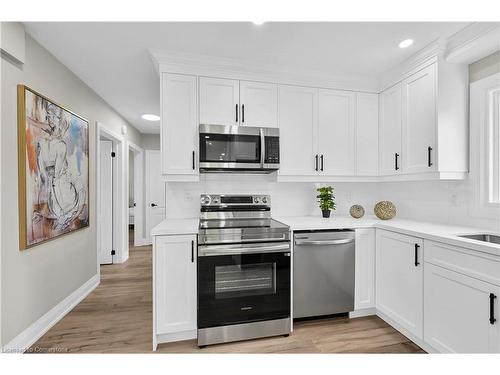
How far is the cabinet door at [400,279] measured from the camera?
6.62 ft

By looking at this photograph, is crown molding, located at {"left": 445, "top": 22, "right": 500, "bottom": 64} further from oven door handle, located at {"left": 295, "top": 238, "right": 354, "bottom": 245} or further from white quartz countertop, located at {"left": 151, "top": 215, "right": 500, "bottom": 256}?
oven door handle, located at {"left": 295, "top": 238, "right": 354, "bottom": 245}

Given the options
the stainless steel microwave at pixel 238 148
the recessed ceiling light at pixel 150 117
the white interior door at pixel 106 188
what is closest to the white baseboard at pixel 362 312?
the stainless steel microwave at pixel 238 148

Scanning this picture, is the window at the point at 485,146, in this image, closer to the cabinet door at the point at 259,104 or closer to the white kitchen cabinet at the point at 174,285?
the cabinet door at the point at 259,104

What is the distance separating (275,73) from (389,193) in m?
1.93

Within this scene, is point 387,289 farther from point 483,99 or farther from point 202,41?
point 202,41

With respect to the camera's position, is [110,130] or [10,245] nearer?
[10,245]

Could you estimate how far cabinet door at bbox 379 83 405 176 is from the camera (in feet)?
8.69

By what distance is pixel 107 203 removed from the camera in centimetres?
417

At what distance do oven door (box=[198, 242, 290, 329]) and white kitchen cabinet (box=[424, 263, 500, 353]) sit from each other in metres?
1.05

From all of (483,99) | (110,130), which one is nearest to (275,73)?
(483,99)

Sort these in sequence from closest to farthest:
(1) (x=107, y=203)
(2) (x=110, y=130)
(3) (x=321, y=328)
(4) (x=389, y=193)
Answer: (3) (x=321, y=328) → (4) (x=389, y=193) → (2) (x=110, y=130) → (1) (x=107, y=203)

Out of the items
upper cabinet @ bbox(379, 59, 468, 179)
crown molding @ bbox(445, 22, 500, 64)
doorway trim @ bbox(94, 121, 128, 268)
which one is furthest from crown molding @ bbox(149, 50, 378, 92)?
doorway trim @ bbox(94, 121, 128, 268)

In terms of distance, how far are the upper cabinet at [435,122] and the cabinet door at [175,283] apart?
2.13 m

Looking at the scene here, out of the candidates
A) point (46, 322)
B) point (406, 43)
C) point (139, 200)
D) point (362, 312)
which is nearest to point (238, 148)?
point (406, 43)
